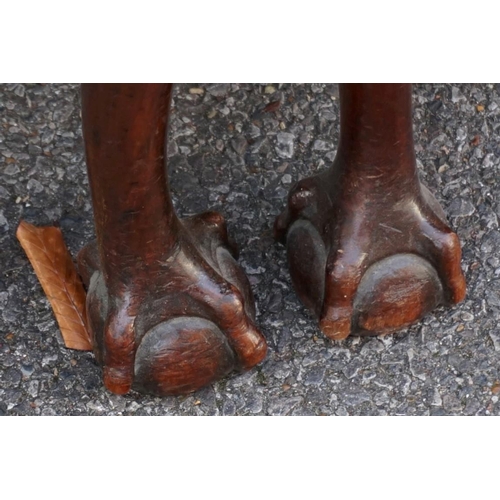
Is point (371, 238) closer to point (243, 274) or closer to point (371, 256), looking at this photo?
point (371, 256)

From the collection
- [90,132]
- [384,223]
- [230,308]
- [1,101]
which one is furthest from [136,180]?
[1,101]

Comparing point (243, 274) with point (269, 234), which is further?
point (269, 234)

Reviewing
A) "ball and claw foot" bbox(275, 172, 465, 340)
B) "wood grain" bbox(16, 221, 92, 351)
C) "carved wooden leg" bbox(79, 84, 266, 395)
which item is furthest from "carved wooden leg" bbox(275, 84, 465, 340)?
"wood grain" bbox(16, 221, 92, 351)

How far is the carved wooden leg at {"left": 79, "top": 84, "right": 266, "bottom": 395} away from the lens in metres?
1.02

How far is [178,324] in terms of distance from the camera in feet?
4.13

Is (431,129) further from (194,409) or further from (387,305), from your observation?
(194,409)

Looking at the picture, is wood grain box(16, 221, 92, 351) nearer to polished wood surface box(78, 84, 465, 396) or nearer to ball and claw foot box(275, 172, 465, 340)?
polished wood surface box(78, 84, 465, 396)

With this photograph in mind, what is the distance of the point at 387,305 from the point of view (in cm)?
135

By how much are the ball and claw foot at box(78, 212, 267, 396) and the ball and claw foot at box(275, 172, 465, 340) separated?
0.12 meters

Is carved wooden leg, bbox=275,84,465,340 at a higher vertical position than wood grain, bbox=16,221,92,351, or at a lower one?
higher

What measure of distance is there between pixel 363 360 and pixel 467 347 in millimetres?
164

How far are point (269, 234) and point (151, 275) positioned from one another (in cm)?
39

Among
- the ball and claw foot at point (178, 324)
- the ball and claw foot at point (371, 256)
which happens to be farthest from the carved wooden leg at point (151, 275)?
the ball and claw foot at point (371, 256)

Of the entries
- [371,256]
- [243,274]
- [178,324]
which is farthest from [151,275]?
[371,256]
